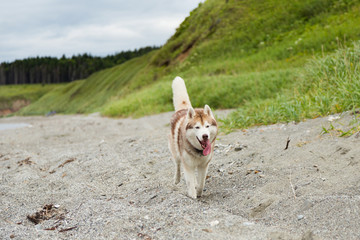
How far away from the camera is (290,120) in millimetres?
7305

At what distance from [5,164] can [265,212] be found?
627 cm

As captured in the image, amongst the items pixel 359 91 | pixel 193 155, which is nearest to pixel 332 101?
pixel 359 91

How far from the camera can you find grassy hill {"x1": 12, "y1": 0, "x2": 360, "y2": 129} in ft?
27.1

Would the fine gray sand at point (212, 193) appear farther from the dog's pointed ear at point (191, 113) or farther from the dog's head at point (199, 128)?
the dog's pointed ear at point (191, 113)

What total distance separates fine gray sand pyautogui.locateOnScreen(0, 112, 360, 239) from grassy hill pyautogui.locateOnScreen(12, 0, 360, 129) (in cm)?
143

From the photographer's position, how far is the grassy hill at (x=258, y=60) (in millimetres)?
8266

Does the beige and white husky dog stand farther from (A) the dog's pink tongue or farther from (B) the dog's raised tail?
(B) the dog's raised tail

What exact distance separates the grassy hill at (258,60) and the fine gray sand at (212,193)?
1433 millimetres

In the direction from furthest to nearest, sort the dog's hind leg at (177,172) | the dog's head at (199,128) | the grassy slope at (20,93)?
the grassy slope at (20,93) → the dog's hind leg at (177,172) → the dog's head at (199,128)

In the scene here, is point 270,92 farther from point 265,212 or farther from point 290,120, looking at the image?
point 265,212

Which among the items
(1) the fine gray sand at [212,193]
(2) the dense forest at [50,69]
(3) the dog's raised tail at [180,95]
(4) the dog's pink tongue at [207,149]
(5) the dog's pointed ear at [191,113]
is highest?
(2) the dense forest at [50,69]

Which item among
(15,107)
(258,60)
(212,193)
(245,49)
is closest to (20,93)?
(15,107)

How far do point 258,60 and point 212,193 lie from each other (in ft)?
55.3

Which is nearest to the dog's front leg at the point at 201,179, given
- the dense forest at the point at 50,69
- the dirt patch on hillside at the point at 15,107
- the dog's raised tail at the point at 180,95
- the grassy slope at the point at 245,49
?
the dog's raised tail at the point at 180,95
